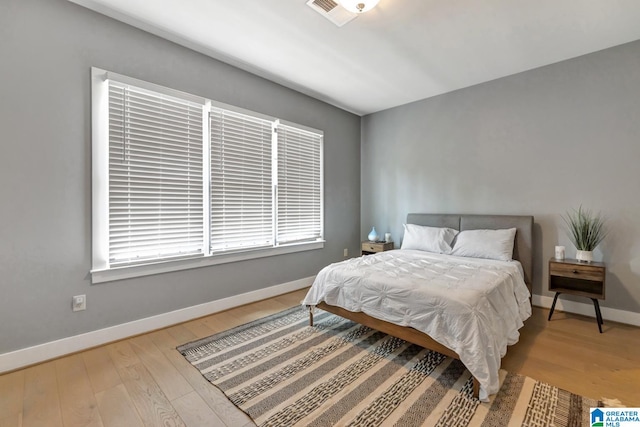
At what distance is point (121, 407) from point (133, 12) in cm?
300

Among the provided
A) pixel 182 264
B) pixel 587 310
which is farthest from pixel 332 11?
pixel 587 310

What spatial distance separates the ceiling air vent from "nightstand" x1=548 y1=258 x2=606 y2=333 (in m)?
3.13

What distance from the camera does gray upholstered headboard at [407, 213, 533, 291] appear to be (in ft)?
10.5

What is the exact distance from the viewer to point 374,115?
4.86 meters

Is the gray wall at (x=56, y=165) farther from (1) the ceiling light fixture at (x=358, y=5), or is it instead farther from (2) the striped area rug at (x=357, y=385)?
(1) the ceiling light fixture at (x=358, y=5)

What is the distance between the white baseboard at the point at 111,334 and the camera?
2039 millimetres

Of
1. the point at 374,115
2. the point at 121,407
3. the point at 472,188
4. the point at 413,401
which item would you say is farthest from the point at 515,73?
the point at 121,407

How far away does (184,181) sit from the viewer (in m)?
2.85

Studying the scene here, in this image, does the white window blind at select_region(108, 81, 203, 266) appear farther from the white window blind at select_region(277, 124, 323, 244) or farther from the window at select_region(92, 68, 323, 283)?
the white window blind at select_region(277, 124, 323, 244)

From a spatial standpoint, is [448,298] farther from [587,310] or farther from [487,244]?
[587,310]

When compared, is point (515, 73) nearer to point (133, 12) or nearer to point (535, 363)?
point (535, 363)

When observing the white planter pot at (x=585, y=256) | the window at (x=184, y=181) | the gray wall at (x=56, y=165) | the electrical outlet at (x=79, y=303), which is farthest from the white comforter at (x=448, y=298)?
the electrical outlet at (x=79, y=303)

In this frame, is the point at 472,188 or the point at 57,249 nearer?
the point at 57,249

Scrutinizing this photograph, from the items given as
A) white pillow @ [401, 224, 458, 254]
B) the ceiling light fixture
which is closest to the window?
white pillow @ [401, 224, 458, 254]
